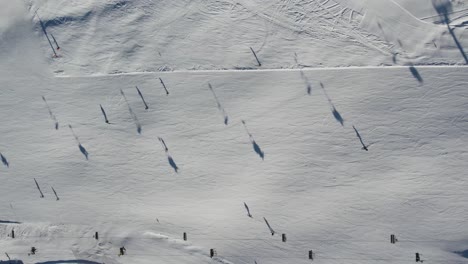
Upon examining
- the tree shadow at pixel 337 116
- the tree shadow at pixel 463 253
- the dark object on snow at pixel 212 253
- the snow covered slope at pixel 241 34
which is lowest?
the dark object on snow at pixel 212 253

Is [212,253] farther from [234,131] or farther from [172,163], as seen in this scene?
[234,131]

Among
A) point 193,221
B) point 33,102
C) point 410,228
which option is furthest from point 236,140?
point 33,102

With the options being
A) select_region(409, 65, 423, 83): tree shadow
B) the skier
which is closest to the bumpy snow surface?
select_region(409, 65, 423, 83): tree shadow

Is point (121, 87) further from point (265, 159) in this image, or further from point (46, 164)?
point (265, 159)

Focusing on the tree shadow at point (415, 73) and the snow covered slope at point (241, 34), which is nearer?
the tree shadow at point (415, 73)

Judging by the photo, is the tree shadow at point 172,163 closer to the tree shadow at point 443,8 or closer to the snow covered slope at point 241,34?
the snow covered slope at point 241,34

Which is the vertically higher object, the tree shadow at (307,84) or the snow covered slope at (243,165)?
the tree shadow at (307,84)

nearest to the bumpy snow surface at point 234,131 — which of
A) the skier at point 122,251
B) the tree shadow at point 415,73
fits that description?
the tree shadow at point 415,73

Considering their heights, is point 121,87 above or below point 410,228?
above
